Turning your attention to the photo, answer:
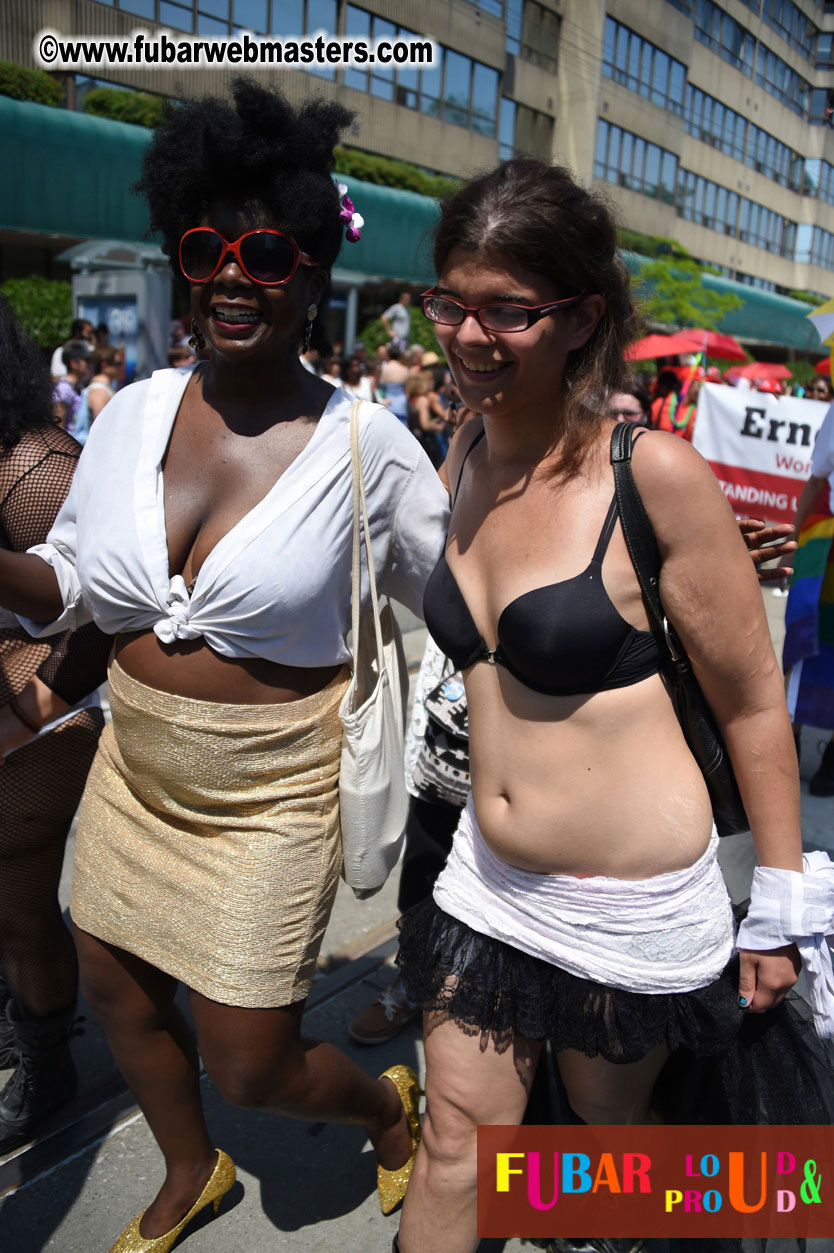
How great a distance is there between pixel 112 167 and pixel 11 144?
1.94 metres

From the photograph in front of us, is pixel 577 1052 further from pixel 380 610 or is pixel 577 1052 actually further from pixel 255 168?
pixel 255 168

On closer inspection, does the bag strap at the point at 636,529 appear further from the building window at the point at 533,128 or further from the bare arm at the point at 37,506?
the building window at the point at 533,128

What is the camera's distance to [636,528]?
66.8 inches

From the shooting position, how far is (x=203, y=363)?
Result: 220cm

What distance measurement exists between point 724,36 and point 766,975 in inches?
1734

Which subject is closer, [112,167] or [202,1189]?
[202,1189]

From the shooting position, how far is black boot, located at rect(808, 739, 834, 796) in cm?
492

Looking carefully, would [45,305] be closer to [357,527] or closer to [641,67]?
[357,527]

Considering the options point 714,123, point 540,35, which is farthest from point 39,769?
point 714,123

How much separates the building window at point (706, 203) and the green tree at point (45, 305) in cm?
3113

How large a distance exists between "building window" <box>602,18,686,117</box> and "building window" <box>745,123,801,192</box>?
883 centimetres

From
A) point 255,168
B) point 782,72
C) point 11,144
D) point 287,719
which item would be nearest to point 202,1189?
point 287,719

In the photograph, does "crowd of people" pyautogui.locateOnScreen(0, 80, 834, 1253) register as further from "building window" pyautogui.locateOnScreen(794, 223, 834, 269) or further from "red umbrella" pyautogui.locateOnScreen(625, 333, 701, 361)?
"building window" pyautogui.locateOnScreen(794, 223, 834, 269)

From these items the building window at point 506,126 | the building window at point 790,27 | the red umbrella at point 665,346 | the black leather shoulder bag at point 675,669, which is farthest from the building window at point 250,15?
the black leather shoulder bag at point 675,669
